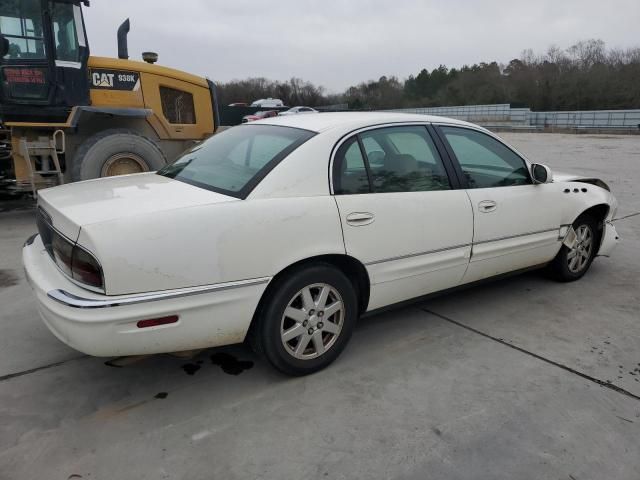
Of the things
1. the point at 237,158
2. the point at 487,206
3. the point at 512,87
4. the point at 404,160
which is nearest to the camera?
the point at 237,158

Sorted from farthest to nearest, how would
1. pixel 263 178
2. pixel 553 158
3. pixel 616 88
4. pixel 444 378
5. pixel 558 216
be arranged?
pixel 616 88, pixel 553 158, pixel 558 216, pixel 444 378, pixel 263 178

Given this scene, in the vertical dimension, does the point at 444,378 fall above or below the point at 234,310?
below

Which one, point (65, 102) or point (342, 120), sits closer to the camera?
point (342, 120)

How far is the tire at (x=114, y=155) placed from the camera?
6477mm

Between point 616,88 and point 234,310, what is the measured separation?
5670 cm

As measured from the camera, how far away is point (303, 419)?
249cm

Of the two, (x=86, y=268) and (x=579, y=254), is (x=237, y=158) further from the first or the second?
(x=579, y=254)

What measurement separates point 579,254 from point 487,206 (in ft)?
4.91

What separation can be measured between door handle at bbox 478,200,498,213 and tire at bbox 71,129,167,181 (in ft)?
16.1

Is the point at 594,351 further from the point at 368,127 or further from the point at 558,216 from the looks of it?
the point at 368,127

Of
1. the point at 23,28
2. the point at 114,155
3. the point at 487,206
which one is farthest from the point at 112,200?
the point at 23,28

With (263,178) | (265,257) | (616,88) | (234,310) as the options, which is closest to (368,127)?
(263,178)

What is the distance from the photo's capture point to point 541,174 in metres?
3.79

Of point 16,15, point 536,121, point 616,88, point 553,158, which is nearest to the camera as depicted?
point 16,15
